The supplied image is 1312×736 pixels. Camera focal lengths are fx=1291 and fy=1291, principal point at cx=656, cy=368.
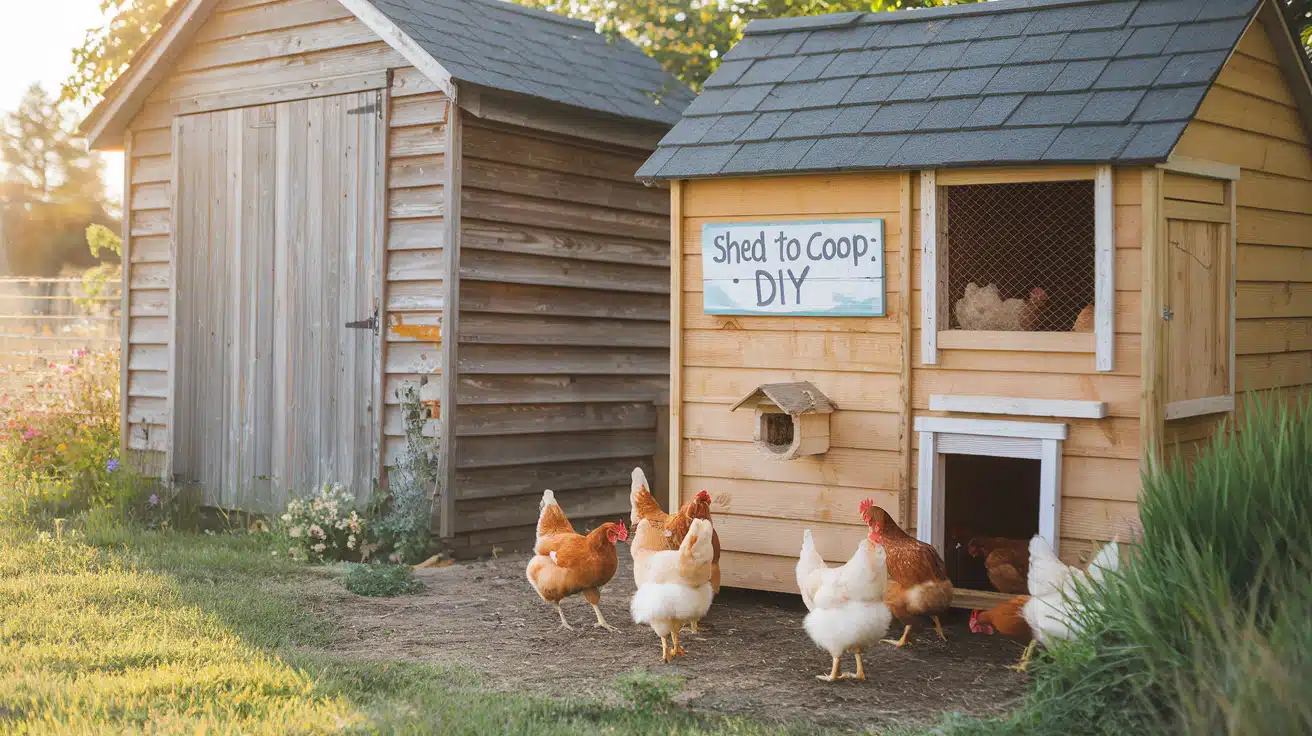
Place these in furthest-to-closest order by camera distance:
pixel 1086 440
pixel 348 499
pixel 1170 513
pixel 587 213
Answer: pixel 587 213
pixel 348 499
pixel 1086 440
pixel 1170 513

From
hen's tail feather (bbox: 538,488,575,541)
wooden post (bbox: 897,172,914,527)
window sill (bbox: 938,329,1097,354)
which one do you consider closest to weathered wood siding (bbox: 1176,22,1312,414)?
window sill (bbox: 938,329,1097,354)

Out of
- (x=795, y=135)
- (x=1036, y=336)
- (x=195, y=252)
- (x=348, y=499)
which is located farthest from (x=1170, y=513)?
(x=195, y=252)

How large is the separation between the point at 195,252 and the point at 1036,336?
6.91 m

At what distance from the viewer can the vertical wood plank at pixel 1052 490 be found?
6.16 metres

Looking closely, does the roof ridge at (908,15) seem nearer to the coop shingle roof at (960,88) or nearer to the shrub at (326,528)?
the coop shingle roof at (960,88)

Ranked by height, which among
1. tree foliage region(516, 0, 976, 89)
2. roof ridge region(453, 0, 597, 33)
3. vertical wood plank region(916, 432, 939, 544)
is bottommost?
vertical wood plank region(916, 432, 939, 544)

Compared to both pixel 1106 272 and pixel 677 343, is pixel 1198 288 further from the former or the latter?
pixel 677 343

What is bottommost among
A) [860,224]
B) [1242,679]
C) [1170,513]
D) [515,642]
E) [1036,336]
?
[515,642]

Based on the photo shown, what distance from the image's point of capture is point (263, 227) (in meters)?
9.82

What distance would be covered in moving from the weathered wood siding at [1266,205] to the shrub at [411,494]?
5069 mm

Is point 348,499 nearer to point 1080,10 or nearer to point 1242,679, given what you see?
point 1080,10

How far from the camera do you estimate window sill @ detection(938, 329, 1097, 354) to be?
615cm

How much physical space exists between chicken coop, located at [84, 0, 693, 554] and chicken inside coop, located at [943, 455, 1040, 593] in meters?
2.91

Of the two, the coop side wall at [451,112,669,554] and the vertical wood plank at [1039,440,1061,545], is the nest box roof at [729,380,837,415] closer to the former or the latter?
the vertical wood plank at [1039,440,1061,545]
